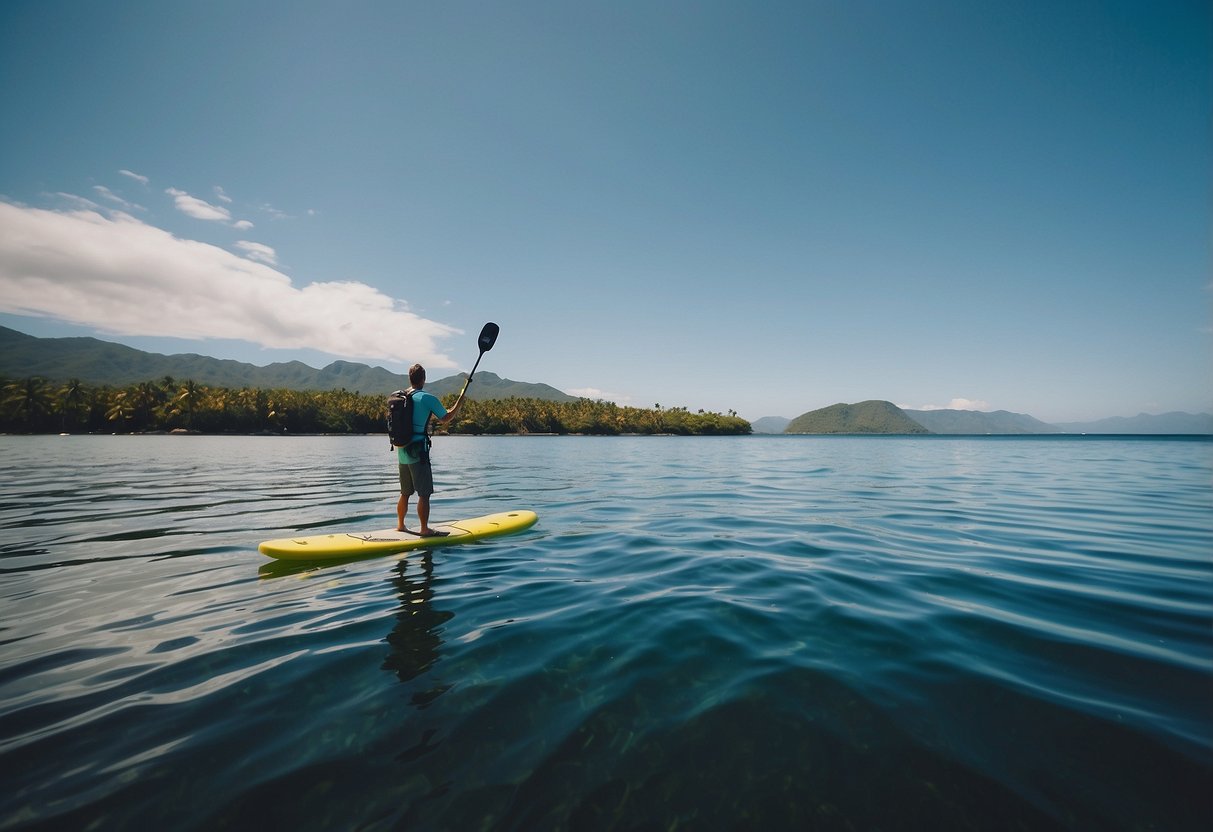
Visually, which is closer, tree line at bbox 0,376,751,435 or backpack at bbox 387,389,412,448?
backpack at bbox 387,389,412,448

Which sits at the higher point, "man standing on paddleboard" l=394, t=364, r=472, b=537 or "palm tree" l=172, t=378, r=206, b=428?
"palm tree" l=172, t=378, r=206, b=428

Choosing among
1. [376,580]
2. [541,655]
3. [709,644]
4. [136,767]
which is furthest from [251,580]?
[709,644]

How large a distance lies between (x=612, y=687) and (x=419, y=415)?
6928 mm

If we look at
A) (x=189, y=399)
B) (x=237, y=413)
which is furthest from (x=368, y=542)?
(x=189, y=399)

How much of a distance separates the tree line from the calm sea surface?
206 feet

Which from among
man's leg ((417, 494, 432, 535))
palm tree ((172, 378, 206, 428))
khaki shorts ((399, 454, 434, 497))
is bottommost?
man's leg ((417, 494, 432, 535))

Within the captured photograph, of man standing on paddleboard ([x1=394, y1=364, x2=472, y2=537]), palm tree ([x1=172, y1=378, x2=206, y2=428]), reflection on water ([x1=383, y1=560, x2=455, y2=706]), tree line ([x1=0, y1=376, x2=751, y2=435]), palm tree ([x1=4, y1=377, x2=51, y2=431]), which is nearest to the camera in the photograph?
reflection on water ([x1=383, y1=560, x2=455, y2=706])

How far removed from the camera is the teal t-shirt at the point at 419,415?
940cm

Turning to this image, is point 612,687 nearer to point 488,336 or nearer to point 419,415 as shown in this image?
point 419,415

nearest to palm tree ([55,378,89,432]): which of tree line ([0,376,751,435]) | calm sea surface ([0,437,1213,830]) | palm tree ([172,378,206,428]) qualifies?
tree line ([0,376,751,435])

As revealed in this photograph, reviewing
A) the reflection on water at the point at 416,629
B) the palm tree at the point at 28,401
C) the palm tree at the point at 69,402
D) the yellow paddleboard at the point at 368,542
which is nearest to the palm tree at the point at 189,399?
the palm tree at the point at 69,402

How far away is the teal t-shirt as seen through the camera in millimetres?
9398

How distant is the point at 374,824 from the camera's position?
2.74 metres

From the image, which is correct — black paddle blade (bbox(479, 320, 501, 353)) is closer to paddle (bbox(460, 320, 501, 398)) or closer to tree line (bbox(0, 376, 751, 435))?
paddle (bbox(460, 320, 501, 398))
